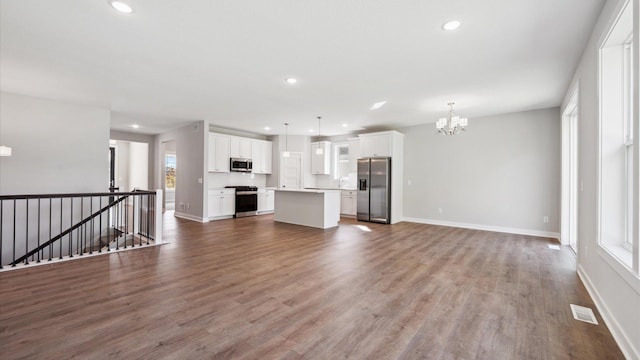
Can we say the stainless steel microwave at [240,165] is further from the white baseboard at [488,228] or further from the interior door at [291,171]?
the white baseboard at [488,228]

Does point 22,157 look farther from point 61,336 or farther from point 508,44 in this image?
point 508,44

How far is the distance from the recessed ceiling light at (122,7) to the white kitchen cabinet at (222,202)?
5649mm

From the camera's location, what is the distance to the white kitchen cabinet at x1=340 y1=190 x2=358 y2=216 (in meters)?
8.38

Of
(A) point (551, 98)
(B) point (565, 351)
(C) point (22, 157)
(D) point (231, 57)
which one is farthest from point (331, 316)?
(C) point (22, 157)

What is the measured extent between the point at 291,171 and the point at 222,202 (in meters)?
2.61

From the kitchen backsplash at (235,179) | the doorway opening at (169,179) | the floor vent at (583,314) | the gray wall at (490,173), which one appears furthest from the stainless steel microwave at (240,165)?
the floor vent at (583,314)

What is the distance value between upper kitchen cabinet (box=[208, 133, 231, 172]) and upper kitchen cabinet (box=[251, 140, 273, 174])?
3.20 ft

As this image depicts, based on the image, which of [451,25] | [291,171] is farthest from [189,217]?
[451,25]

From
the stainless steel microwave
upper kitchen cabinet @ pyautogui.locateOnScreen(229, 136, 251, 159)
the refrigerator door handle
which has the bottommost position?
the refrigerator door handle

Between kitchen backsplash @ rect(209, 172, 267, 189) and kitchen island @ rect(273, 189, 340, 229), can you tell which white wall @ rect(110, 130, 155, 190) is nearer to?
kitchen backsplash @ rect(209, 172, 267, 189)

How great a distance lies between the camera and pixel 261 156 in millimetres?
9234

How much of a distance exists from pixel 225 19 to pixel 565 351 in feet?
12.6

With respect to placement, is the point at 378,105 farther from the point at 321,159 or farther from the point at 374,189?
the point at 321,159

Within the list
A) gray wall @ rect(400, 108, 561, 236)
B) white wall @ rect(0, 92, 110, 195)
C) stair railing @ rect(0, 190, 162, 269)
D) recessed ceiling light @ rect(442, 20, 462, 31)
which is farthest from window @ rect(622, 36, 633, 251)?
white wall @ rect(0, 92, 110, 195)
